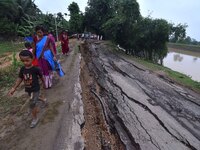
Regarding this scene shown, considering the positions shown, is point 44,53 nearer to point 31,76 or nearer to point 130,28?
point 31,76

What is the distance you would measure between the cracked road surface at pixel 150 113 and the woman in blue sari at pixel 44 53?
5.12 ft

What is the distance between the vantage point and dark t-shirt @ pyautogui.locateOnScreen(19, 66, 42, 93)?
3.87 m

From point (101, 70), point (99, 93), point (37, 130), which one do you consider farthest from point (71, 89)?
point (101, 70)

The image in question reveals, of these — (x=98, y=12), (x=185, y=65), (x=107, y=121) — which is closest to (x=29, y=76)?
(x=107, y=121)

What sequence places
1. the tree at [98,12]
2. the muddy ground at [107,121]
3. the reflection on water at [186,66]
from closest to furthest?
the muddy ground at [107,121]
the reflection on water at [186,66]
the tree at [98,12]

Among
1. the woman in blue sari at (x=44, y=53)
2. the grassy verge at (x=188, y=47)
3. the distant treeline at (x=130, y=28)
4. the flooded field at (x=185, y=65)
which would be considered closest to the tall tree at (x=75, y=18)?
the distant treeline at (x=130, y=28)

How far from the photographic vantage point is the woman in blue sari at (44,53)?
5.52 meters

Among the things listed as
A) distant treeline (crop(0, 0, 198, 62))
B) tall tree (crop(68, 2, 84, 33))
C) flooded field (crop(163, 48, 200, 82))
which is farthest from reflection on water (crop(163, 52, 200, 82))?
tall tree (crop(68, 2, 84, 33))

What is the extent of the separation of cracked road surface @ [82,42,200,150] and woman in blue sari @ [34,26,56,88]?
156 cm

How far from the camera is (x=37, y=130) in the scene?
3.93 m

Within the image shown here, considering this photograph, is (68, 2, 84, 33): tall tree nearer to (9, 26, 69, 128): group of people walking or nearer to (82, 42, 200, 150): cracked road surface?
(82, 42, 200, 150): cracked road surface

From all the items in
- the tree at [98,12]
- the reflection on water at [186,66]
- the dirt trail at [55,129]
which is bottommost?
the reflection on water at [186,66]

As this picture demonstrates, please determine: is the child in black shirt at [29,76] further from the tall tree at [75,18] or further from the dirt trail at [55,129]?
the tall tree at [75,18]

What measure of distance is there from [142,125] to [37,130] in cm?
211
